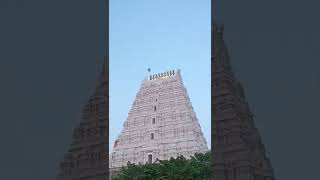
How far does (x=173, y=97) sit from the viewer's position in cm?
Answer: 2541

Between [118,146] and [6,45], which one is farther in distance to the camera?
[118,146]

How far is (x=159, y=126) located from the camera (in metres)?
24.9

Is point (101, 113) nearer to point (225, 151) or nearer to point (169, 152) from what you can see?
point (225, 151)

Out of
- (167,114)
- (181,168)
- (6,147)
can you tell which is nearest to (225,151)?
(181,168)

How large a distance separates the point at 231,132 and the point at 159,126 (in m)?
12.0

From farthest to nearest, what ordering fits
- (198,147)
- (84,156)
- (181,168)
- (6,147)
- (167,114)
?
(167,114), (198,147), (181,168), (84,156), (6,147)

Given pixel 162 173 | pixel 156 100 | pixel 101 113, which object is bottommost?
pixel 162 173

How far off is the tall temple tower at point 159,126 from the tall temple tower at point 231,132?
9129 mm

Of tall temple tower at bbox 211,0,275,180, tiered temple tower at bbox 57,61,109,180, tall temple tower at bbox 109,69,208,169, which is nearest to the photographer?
tiered temple tower at bbox 57,61,109,180

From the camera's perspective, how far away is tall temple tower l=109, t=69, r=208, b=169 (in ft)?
77.9

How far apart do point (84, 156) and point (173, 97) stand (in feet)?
42.1

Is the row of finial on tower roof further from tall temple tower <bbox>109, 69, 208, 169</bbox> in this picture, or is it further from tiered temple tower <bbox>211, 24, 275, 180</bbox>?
tiered temple tower <bbox>211, 24, 275, 180</bbox>

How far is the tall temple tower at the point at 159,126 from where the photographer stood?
2375 centimetres

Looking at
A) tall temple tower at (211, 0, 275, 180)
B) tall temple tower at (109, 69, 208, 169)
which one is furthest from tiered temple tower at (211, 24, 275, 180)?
tall temple tower at (109, 69, 208, 169)
